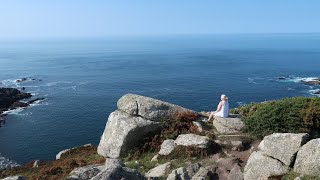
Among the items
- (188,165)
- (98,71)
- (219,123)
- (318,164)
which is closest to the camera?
(318,164)

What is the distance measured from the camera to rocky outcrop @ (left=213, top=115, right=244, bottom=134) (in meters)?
22.7

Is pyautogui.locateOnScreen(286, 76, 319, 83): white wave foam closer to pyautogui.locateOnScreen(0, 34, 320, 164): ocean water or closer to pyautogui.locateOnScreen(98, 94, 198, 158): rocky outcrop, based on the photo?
pyautogui.locateOnScreen(0, 34, 320, 164): ocean water

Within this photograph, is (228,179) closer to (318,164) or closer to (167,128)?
(318,164)

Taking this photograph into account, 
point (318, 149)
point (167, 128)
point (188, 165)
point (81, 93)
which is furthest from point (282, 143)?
point (81, 93)

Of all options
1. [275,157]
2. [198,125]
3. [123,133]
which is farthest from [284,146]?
[123,133]

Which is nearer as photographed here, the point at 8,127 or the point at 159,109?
the point at 159,109

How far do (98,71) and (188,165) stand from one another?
445 ft

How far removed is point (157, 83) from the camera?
11788cm

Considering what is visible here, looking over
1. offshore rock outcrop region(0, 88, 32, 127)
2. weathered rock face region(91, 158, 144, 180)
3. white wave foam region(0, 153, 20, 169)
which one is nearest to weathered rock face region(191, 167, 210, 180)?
weathered rock face region(91, 158, 144, 180)

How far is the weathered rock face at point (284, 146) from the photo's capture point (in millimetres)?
16641

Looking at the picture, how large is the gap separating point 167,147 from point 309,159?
30.2ft

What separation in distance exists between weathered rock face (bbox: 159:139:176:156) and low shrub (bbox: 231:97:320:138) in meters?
5.19

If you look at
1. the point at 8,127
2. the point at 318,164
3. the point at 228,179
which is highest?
the point at 318,164

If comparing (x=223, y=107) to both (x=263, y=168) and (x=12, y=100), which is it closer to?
(x=263, y=168)
